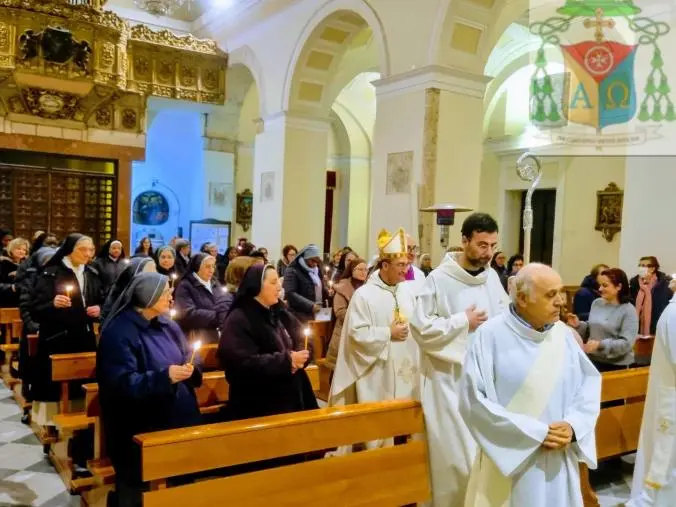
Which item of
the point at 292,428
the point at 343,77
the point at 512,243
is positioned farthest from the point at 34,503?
the point at 512,243

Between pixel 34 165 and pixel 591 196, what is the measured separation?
38.3 feet

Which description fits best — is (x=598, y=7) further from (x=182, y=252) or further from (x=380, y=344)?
(x=182, y=252)

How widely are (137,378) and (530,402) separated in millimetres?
1742

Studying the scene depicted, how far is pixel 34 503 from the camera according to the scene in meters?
3.80

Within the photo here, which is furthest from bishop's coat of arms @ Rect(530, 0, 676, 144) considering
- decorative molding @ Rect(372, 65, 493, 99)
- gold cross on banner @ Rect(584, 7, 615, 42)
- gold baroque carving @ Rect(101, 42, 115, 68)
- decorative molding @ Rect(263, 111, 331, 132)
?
gold baroque carving @ Rect(101, 42, 115, 68)

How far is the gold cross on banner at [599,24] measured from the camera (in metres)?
6.99

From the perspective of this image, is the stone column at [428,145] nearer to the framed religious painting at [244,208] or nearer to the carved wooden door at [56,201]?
the framed religious painting at [244,208]

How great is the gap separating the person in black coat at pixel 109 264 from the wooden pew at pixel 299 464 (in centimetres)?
420

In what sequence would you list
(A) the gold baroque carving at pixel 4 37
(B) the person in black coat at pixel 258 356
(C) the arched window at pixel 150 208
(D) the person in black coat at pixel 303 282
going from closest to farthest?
(B) the person in black coat at pixel 258 356, (D) the person in black coat at pixel 303 282, (A) the gold baroque carving at pixel 4 37, (C) the arched window at pixel 150 208

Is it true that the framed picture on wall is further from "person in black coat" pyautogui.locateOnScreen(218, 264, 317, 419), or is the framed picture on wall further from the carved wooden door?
"person in black coat" pyautogui.locateOnScreen(218, 264, 317, 419)

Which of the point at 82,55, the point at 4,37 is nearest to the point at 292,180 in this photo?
the point at 82,55

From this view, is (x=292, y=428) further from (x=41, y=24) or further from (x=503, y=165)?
(x=503, y=165)

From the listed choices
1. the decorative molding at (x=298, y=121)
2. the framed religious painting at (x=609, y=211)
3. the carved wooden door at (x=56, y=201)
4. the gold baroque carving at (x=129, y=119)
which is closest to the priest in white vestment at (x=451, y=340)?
the decorative molding at (x=298, y=121)

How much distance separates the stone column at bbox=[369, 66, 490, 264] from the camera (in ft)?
29.2
